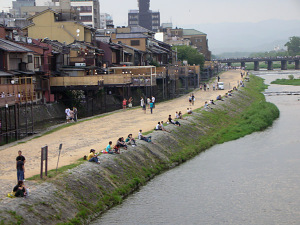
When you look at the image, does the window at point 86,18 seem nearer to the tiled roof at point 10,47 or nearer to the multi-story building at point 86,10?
the multi-story building at point 86,10

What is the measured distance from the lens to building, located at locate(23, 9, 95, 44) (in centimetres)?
7094

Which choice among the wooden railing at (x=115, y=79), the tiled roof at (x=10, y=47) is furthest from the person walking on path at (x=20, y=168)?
the wooden railing at (x=115, y=79)

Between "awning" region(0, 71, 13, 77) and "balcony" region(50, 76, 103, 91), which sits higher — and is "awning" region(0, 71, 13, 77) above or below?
above

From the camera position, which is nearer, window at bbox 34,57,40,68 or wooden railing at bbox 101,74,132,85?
window at bbox 34,57,40,68

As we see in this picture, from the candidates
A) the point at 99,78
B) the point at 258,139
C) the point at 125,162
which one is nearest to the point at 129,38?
the point at 99,78

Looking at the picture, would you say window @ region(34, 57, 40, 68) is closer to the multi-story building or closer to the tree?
the tree

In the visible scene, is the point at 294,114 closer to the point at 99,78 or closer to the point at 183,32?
the point at 99,78

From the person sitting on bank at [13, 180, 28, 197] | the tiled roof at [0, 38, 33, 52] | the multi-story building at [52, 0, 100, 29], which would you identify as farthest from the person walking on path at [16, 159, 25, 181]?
the multi-story building at [52, 0, 100, 29]

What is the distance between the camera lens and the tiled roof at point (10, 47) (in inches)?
1880

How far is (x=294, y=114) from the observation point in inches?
2596

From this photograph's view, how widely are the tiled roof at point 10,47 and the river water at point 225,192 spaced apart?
70.6 ft

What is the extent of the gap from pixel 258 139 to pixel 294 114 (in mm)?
20533

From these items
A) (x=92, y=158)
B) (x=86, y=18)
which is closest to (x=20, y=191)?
(x=92, y=158)

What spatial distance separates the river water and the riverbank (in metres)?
0.86
